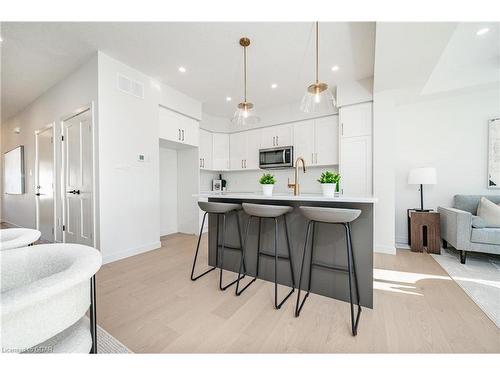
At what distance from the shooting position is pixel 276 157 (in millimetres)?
4059

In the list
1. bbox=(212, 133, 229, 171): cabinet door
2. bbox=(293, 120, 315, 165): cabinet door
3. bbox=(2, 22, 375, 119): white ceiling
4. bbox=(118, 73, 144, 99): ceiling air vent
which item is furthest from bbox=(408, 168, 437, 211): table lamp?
bbox=(118, 73, 144, 99): ceiling air vent

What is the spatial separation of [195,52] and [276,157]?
2.27m

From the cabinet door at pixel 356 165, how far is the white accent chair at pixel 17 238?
3.45 metres

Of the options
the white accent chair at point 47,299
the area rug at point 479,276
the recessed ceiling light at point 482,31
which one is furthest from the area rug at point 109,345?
the recessed ceiling light at point 482,31

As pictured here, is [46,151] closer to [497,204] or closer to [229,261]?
[229,261]

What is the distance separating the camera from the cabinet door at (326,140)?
3.57 meters

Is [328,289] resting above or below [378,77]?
below

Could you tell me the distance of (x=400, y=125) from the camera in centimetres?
346

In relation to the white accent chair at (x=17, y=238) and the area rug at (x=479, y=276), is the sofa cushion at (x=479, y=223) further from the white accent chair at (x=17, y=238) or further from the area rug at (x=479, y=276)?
the white accent chair at (x=17, y=238)

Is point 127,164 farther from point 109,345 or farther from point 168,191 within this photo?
point 109,345

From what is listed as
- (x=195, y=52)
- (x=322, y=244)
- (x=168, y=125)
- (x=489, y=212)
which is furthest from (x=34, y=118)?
(x=489, y=212)
